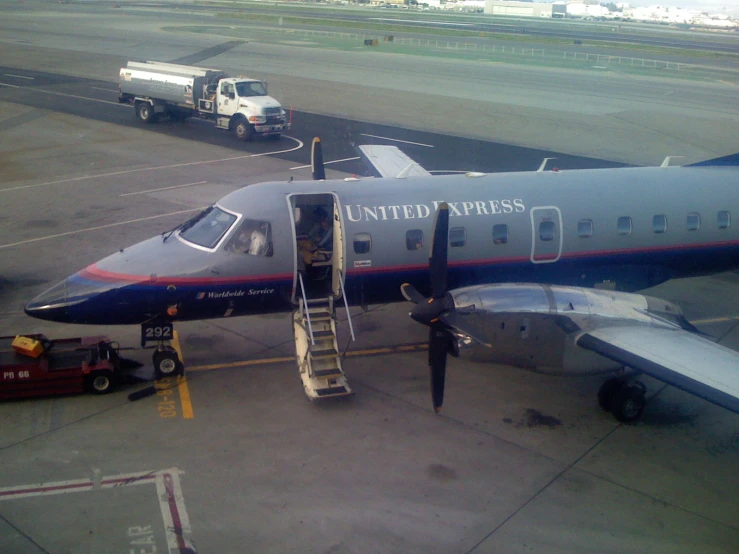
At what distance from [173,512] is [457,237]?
7739 mm

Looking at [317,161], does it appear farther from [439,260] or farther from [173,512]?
[173,512]

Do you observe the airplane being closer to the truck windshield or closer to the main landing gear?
the main landing gear

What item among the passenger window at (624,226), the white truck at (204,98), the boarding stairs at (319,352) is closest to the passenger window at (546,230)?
the passenger window at (624,226)

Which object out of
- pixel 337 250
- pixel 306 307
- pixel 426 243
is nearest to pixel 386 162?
pixel 426 243

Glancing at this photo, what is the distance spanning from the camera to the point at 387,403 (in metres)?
13.4

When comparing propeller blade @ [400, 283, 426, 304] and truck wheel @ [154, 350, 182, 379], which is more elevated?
propeller blade @ [400, 283, 426, 304]

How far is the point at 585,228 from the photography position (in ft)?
49.9

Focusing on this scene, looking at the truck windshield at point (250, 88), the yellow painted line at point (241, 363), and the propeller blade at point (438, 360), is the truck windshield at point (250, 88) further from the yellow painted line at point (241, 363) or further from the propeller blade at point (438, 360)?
the propeller blade at point (438, 360)

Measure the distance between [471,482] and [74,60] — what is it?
67879 millimetres

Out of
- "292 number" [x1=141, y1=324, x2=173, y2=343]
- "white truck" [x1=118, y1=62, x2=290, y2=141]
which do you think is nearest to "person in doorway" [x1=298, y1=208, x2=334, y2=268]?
"292 number" [x1=141, y1=324, x2=173, y2=343]

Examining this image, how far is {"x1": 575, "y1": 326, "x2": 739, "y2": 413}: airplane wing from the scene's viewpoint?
10758 millimetres

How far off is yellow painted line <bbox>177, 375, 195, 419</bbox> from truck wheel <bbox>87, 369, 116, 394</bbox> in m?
1.28

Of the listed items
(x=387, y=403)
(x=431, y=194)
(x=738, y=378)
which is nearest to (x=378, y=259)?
(x=431, y=194)

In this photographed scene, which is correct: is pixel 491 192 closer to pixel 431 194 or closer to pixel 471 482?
pixel 431 194
